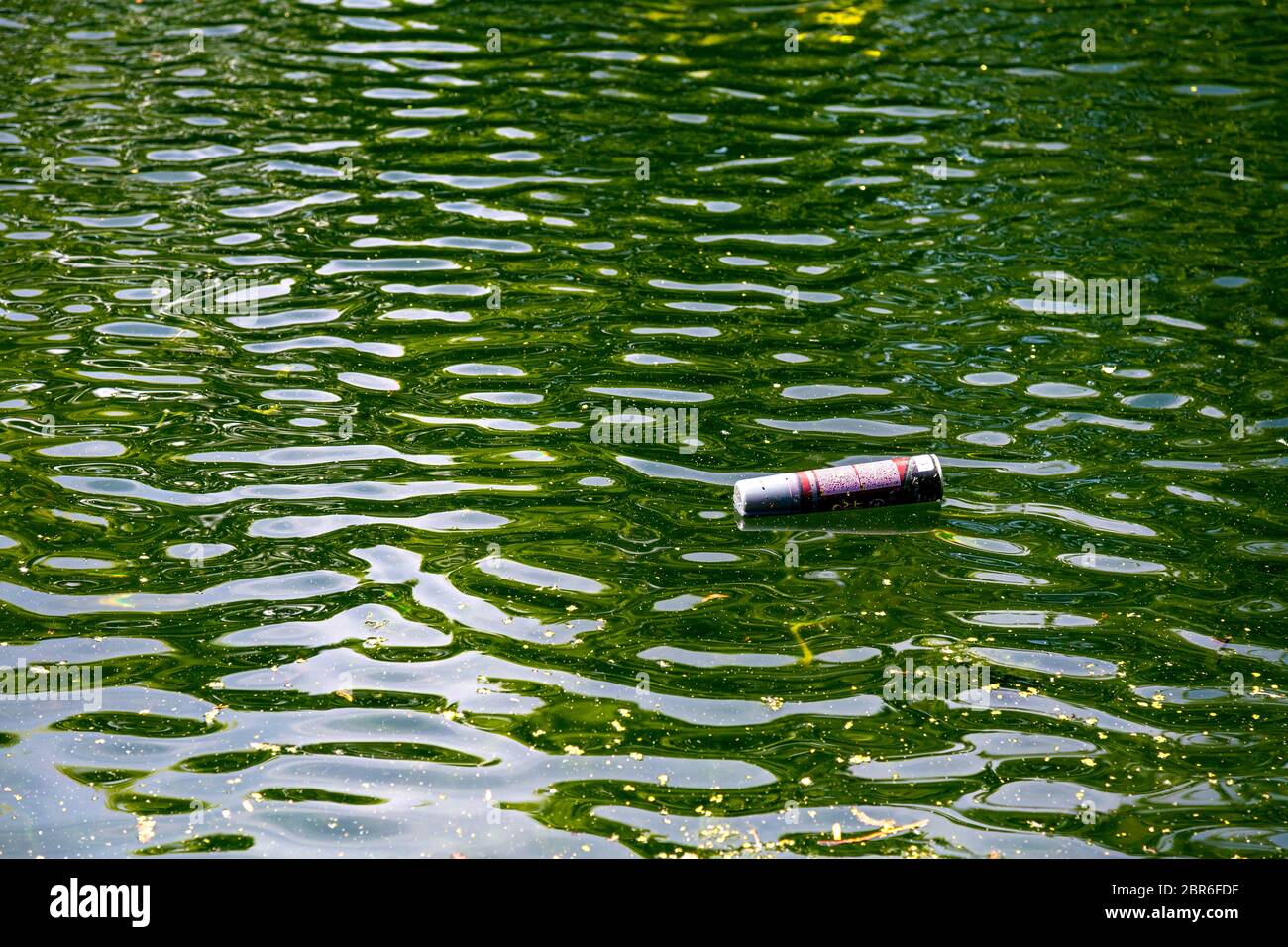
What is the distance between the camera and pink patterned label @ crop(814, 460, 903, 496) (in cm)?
769

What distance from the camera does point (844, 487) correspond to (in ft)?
25.2

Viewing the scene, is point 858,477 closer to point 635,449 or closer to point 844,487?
point 844,487

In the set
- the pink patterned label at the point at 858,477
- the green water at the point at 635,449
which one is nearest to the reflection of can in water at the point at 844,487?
the pink patterned label at the point at 858,477

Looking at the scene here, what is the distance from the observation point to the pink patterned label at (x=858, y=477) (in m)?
7.69

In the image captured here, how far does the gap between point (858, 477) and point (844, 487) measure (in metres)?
0.10

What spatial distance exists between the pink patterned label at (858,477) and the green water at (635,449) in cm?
19

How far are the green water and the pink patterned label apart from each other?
0.63 feet


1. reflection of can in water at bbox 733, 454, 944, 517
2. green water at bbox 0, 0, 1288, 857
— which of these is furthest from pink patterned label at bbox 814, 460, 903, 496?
green water at bbox 0, 0, 1288, 857

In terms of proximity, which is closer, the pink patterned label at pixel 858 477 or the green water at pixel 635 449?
the green water at pixel 635 449

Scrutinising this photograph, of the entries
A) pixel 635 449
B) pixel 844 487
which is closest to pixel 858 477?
pixel 844 487

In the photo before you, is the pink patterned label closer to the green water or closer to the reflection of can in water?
the reflection of can in water

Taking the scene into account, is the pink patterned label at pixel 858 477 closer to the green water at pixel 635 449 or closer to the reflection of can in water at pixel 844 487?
the reflection of can in water at pixel 844 487

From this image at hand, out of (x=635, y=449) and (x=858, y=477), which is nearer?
(x=858, y=477)

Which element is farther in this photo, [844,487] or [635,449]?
[635,449]
